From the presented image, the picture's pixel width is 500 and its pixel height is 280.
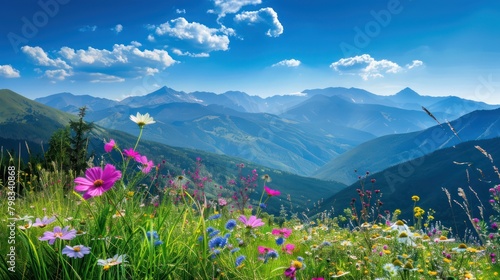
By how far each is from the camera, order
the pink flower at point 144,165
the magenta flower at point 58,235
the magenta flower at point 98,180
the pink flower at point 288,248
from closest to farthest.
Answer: the magenta flower at point 98,180 < the magenta flower at point 58,235 < the pink flower at point 144,165 < the pink flower at point 288,248

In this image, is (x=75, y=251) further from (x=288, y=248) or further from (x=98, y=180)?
(x=288, y=248)

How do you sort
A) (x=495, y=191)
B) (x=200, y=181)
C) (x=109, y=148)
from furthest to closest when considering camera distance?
(x=200, y=181) → (x=495, y=191) → (x=109, y=148)

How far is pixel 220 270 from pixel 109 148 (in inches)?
56.7

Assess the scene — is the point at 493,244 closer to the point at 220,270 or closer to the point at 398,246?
the point at 398,246

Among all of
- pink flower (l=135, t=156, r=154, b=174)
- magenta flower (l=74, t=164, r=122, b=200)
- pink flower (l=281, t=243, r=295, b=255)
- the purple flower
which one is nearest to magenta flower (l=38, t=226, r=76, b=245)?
the purple flower

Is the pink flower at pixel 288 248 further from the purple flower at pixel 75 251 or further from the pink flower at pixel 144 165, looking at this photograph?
the purple flower at pixel 75 251

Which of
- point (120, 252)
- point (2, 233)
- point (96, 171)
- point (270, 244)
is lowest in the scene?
point (270, 244)

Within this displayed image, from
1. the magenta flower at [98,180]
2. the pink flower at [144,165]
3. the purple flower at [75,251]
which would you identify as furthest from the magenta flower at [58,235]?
Answer: the pink flower at [144,165]

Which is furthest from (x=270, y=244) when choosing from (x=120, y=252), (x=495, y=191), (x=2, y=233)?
(x=495, y=191)

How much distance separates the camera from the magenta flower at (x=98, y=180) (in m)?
2.19

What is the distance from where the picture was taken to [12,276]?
108 inches

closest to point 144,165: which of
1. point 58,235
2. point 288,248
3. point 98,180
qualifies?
point 98,180

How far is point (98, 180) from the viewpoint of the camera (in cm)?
229

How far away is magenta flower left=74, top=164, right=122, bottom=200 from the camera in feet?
7.19
